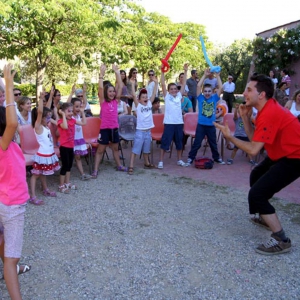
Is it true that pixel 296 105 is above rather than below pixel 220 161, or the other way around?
above

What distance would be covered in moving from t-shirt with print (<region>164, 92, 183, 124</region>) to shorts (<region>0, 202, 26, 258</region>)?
4.87m

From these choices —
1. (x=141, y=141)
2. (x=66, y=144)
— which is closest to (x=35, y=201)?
(x=66, y=144)

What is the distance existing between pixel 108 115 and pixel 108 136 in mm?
405

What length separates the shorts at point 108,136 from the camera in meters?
6.51

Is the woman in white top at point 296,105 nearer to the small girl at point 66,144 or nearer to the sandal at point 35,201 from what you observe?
the small girl at point 66,144

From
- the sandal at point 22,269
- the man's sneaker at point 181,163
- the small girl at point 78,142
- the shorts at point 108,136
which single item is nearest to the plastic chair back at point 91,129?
the shorts at point 108,136

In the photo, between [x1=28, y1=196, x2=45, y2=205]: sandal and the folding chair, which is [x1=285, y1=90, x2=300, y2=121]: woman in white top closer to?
the folding chair

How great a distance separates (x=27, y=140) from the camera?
5.97 meters

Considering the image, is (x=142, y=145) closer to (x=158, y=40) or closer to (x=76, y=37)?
(x=76, y=37)

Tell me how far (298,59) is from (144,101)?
1284 cm

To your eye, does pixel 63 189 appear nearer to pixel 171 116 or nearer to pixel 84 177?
pixel 84 177

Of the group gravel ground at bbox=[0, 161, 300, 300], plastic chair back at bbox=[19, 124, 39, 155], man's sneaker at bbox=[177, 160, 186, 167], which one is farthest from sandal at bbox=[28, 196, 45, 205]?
man's sneaker at bbox=[177, 160, 186, 167]

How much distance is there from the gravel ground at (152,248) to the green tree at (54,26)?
6.81m

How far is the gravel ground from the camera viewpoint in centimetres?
301
